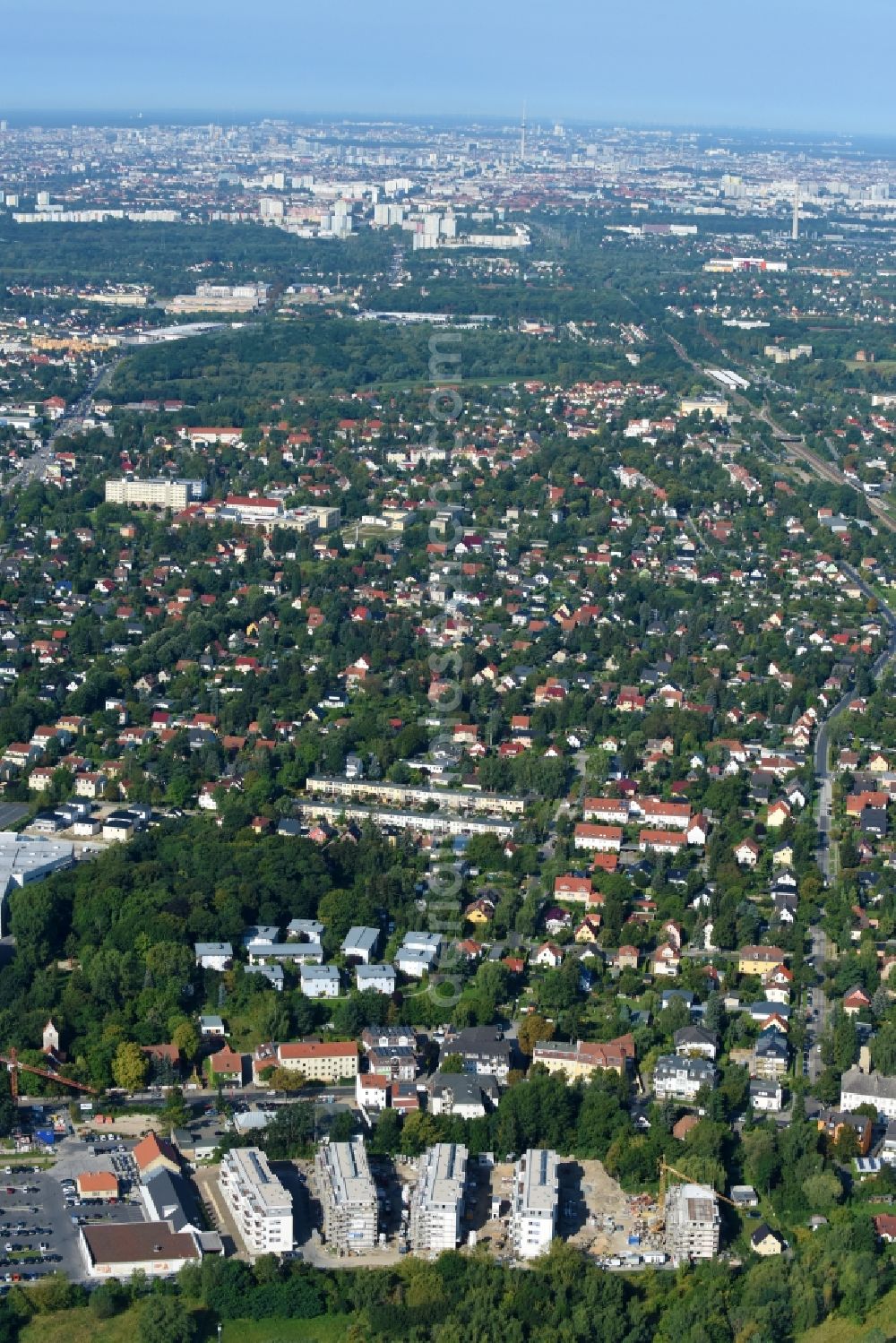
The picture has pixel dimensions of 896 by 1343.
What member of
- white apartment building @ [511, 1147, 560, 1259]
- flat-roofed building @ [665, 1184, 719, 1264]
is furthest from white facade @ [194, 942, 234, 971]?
flat-roofed building @ [665, 1184, 719, 1264]

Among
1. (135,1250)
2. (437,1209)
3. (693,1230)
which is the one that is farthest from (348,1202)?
(693,1230)

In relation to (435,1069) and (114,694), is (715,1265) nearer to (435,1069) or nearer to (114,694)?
(435,1069)

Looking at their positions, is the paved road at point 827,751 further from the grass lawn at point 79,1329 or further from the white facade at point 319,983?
the grass lawn at point 79,1329

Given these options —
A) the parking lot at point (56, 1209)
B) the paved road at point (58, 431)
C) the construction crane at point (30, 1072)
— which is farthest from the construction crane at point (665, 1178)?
the paved road at point (58, 431)

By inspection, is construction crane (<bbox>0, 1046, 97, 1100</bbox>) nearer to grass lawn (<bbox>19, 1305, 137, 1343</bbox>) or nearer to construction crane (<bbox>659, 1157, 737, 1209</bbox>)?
grass lawn (<bbox>19, 1305, 137, 1343</bbox>)

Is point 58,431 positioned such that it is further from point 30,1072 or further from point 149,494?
point 30,1072

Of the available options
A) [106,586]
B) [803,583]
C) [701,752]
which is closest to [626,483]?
[803,583]
